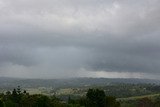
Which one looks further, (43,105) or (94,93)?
(94,93)

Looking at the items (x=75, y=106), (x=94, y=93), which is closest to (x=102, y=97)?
(x=94, y=93)

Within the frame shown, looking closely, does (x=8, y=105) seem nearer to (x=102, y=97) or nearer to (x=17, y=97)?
(x=17, y=97)

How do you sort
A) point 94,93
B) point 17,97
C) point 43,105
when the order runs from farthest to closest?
point 17,97 < point 94,93 < point 43,105

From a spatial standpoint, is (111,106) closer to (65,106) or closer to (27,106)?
(65,106)

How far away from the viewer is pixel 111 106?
179m

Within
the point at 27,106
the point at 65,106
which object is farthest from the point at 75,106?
the point at 27,106

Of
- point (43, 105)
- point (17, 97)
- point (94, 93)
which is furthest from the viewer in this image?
point (17, 97)

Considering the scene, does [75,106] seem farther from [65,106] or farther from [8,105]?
[8,105]

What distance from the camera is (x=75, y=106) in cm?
17375

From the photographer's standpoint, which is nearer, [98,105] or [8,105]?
Answer: [8,105]

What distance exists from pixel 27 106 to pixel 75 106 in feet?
94.7

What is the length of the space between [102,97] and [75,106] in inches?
650

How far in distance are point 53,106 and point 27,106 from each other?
→ 17.3 m

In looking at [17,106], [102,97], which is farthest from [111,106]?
[17,106]
